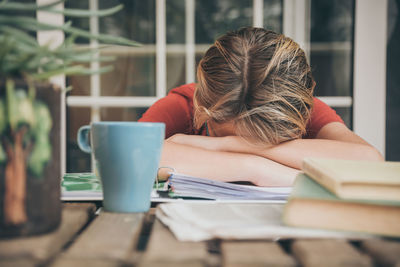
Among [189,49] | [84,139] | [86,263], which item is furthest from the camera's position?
[189,49]

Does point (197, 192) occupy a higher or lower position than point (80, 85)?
lower

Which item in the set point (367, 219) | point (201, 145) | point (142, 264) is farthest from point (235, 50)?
point (142, 264)

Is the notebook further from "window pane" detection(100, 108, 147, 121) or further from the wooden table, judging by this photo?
"window pane" detection(100, 108, 147, 121)

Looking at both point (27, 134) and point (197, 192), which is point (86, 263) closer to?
point (27, 134)

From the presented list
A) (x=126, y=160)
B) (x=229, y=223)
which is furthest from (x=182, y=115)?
(x=229, y=223)

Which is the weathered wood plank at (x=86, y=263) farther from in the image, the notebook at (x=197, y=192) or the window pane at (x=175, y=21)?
the window pane at (x=175, y=21)

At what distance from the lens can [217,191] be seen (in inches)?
27.3

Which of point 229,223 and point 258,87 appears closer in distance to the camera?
point 229,223

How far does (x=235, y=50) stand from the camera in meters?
1.14

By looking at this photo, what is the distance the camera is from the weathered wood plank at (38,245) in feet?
1.22

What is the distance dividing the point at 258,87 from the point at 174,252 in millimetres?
743

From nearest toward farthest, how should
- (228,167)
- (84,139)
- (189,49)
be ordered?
(84,139), (228,167), (189,49)

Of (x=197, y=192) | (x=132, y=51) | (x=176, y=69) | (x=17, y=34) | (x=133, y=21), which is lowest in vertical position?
(x=197, y=192)

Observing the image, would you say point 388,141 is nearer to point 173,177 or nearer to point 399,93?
point 399,93
